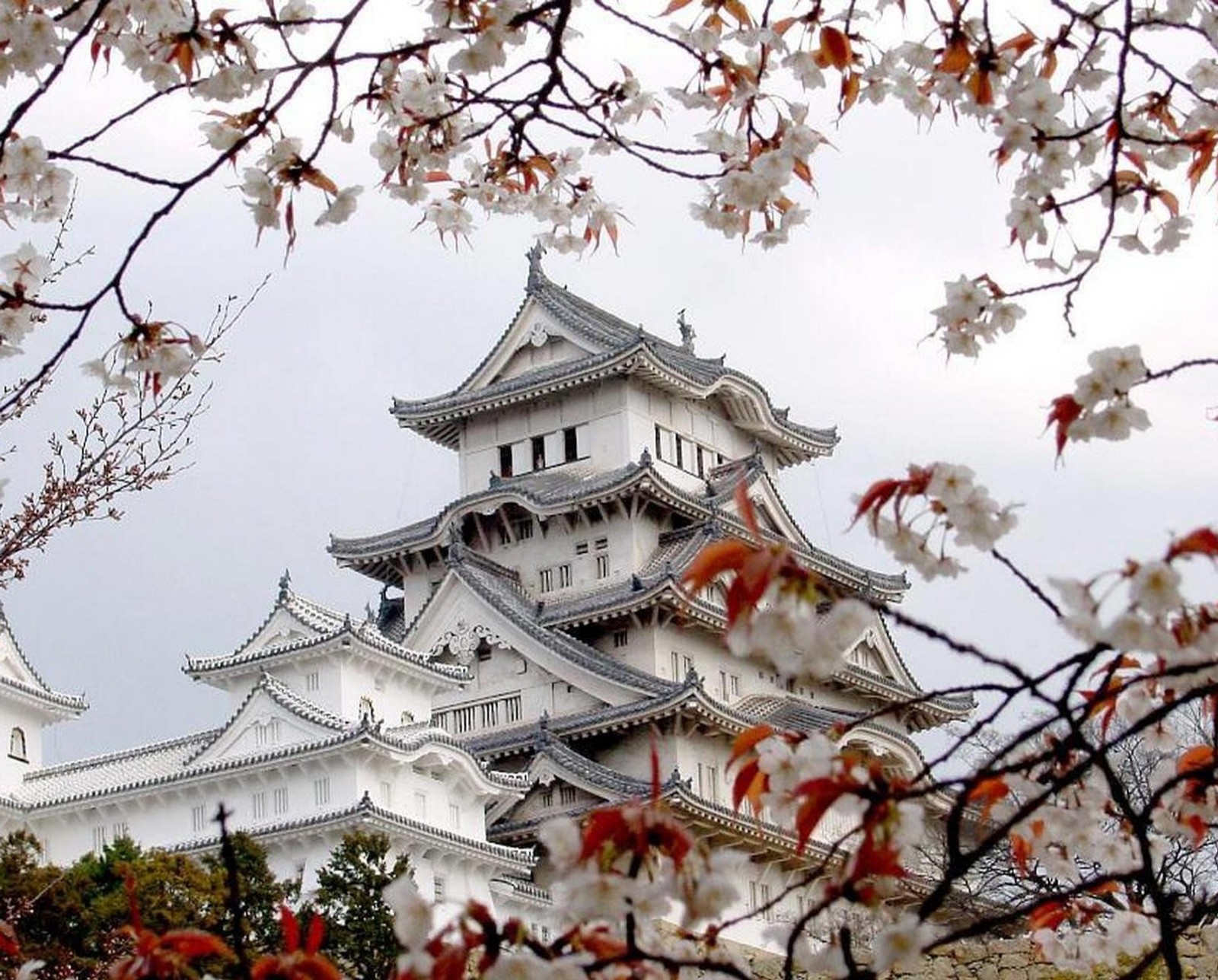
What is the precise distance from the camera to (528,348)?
42688 mm

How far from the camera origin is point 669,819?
143 inches

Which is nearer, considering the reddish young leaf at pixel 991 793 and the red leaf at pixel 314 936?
the red leaf at pixel 314 936

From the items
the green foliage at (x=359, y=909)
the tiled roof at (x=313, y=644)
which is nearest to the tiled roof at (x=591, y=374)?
the tiled roof at (x=313, y=644)

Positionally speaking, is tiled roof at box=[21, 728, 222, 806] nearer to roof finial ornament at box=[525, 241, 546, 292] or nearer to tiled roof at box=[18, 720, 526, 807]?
tiled roof at box=[18, 720, 526, 807]

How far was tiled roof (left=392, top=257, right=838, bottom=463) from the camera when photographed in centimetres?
4012

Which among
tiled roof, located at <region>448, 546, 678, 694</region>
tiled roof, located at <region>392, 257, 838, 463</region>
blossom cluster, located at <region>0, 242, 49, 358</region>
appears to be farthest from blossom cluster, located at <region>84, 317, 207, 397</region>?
tiled roof, located at <region>392, 257, 838, 463</region>

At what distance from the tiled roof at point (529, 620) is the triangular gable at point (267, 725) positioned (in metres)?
5.59

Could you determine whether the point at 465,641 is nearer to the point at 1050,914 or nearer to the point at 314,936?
the point at 1050,914

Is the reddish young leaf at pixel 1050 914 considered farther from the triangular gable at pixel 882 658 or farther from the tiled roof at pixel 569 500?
the triangular gable at pixel 882 658

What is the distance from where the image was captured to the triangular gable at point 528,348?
4206 cm

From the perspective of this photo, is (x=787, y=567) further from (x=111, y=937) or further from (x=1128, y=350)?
(x=111, y=937)

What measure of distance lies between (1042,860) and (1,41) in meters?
3.92

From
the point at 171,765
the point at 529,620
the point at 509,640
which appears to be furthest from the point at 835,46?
the point at 509,640

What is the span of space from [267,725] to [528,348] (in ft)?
41.8
